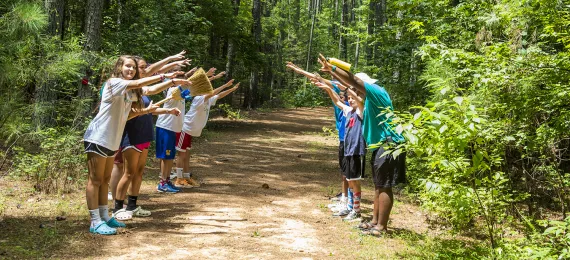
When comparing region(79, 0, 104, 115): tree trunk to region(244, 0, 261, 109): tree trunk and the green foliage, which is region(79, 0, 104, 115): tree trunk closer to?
the green foliage

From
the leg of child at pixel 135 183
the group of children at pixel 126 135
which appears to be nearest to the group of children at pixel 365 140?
the group of children at pixel 126 135

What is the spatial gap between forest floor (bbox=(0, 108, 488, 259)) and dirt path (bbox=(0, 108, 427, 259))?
0.01 meters

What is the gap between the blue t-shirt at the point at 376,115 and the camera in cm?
560

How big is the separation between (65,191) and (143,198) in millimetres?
1136

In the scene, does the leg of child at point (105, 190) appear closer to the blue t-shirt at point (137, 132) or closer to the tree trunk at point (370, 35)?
the blue t-shirt at point (137, 132)

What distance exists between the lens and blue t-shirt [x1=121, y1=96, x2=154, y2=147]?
6109 millimetres

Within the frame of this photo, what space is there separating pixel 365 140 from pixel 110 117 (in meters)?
3.06

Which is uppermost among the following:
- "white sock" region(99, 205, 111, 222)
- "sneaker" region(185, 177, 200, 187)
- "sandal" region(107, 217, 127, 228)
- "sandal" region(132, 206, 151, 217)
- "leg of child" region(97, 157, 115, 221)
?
"leg of child" region(97, 157, 115, 221)

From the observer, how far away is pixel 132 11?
14.7 m

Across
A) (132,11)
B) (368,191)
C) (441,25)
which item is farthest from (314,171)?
(132,11)

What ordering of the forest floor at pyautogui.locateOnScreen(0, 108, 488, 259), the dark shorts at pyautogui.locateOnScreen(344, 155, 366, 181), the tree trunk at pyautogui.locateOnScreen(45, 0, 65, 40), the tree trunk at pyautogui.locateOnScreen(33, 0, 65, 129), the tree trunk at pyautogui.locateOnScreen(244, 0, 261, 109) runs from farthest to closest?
1. the tree trunk at pyautogui.locateOnScreen(244, 0, 261, 109)
2. the tree trunk at pyautogui.locateOnScreen(45, 0, 65, 40)
3. the tree trunk at pyautogui.locateOnScreen(33, 0, 65, 129)
4. the dark shorts at pyautogui.locateOnScreen(344, 155, 366, 181)
5. the forest floor at pyautogui.locateOnScreen(0, 108, 488, 259)

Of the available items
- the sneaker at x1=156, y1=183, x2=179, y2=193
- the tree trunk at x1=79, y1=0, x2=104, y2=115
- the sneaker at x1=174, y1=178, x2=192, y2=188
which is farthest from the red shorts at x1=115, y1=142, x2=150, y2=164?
the tree trunk at x1=79, y1=0, x2=104, y2=115

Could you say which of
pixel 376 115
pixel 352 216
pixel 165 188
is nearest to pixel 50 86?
pixel 165 188

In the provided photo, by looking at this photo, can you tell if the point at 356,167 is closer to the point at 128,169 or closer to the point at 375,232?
the point at 375,232
